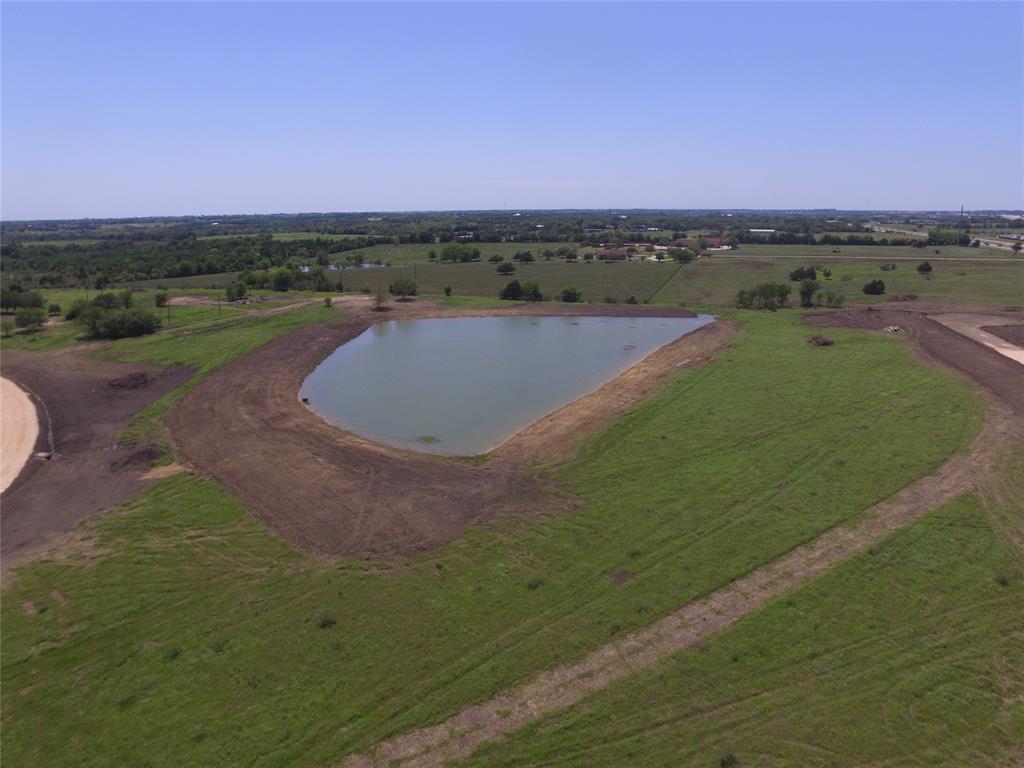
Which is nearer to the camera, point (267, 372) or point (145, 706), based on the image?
point (145, 706)

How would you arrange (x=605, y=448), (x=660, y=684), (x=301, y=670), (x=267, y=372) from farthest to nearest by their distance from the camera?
(x=267, y=372) < (x=605, y=448) < (x=301, y=670) < (x=660, y=684)

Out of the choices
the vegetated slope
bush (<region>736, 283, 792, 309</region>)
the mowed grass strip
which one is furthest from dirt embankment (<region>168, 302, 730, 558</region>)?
bush (<region>736, 283, 792, 309</region>)

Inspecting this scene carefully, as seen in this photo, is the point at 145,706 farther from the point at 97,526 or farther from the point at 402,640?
the point at 97,526

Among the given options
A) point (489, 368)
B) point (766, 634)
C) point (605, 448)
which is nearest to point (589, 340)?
point (489, 368)

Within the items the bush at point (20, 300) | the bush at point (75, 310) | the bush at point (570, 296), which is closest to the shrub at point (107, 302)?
the bush at point (75, 310)

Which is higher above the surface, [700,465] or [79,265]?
[79,265]

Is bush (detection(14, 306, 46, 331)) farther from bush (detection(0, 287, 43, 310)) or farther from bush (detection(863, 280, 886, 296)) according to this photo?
bush (detection(863, 280, 886, 296))

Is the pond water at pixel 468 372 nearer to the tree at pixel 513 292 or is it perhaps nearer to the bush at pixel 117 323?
the tree at pixel 513 292
